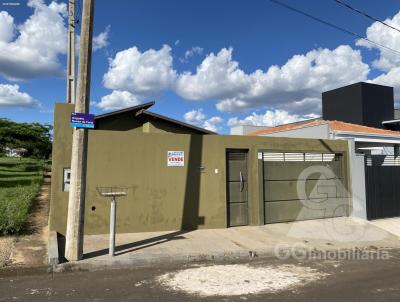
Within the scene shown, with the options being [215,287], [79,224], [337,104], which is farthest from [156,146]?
[337,104]

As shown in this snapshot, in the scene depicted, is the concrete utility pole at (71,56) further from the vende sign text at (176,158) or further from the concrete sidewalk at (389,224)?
the concrete sidewalk at (389,224)

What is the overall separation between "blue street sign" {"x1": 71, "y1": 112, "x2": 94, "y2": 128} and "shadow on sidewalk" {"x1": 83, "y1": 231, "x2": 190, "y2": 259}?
2.39 metres

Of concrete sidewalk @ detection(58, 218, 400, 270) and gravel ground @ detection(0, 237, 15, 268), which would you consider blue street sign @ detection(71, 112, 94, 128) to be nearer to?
concrete sidewalk @ detection(58, 218, 400, 270)

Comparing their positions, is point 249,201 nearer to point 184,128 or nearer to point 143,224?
point 143,224

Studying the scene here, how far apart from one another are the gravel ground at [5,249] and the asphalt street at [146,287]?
0.44 metres

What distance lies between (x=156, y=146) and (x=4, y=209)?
4.13 metres

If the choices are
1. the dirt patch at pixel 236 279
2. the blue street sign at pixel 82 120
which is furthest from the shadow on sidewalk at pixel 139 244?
the blue street sign at pixel 82 120

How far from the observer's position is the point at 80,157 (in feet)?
23.7

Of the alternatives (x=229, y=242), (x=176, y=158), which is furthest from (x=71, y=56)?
(x=229, y=242)

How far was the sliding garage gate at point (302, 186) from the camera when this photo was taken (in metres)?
11.7

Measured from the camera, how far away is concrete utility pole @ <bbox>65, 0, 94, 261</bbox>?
717cm

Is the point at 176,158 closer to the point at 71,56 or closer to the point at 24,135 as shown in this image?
the point at 71,56

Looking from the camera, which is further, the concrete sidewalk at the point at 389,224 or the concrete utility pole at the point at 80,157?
the concrete sidewalk at the point at 389,224

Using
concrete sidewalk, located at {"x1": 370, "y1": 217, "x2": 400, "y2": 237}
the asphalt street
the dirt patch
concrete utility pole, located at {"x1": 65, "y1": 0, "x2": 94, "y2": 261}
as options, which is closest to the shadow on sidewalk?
concrete utility pole, located at {"x1": 65, "y1": 0, "x2": 94, "y2": 261}
